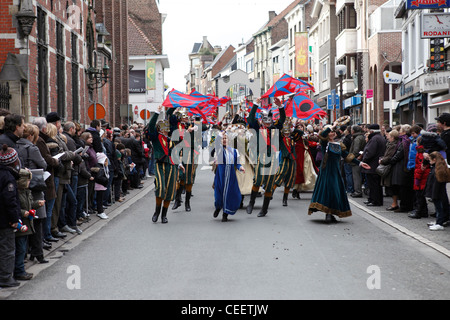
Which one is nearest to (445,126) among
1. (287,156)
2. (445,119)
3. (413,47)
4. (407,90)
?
(445,119)

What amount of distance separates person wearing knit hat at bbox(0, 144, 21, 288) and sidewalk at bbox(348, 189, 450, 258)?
5.37m

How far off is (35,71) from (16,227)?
14.4m

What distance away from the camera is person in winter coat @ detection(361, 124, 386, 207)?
15758 millimetres

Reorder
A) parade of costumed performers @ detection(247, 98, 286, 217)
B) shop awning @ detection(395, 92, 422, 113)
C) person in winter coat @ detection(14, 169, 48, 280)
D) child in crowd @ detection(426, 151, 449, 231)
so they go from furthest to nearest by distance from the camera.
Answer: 1. shop awning @ detection(395, 92, 422, 113)
2. parade of costumed performers @ detection(247, 98, 286, 217)
3. child in crowd @ detection(426, 151, 449, 231)
4. person in winter coat @ detection(14, 169, 48, 280)

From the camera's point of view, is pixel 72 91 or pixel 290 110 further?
pixel 72 91

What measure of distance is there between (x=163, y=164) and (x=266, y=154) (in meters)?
2.29

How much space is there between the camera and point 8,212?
23.5 feet

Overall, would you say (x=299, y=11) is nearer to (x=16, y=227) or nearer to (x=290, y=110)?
(x=290, y=110)

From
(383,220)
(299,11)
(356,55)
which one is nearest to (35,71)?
(383,220)

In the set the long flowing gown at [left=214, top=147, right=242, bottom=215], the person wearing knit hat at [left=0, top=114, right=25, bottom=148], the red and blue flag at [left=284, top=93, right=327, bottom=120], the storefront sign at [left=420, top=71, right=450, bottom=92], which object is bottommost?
the long flowing gown at [left=214, top=147, right=242, bottom=215]

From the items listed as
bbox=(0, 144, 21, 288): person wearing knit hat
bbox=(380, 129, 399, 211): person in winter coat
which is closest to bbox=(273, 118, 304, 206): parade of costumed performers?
bbox=(380, 129, 399, 211): person in winter coat

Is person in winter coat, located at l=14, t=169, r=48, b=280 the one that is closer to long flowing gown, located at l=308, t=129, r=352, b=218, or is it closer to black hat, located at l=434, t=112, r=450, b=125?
long flowing gown, located at l=308, t=129, r=352, b=218

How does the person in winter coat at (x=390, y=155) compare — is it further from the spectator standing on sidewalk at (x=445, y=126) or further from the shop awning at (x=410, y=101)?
the shop awning at (x=410, y=101)

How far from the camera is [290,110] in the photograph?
19.7m
